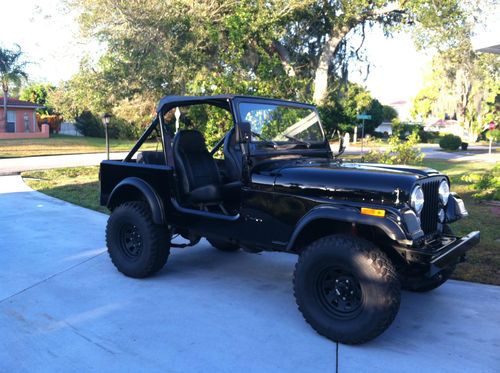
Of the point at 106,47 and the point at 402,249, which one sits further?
the point at 106,47

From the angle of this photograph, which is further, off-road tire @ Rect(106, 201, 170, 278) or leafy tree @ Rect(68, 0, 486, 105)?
leafy tree @ Rect(68, 0, 486, 105)

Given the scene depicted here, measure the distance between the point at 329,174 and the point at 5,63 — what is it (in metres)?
43.0

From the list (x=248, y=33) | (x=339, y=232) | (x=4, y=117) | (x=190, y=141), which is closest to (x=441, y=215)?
(x=339, y=232)

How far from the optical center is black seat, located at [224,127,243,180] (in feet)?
15.6

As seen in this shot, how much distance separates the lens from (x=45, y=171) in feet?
49.6

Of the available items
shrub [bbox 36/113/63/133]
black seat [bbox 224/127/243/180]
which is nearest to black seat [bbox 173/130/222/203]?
black seat [bbox 224/127/243/180]

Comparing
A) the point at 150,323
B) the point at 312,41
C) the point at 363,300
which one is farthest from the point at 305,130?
the point at 312,41

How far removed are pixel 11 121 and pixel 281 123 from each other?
42712 mm

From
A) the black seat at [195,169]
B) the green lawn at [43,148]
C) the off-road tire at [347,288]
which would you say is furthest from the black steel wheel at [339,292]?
the green lawn at [43,148]

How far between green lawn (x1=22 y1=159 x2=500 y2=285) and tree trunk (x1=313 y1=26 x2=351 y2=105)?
6478 millimetres

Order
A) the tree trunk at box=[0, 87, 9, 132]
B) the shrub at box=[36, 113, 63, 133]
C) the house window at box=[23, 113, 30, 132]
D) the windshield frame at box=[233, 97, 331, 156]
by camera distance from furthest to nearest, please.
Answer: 1. the shrub at box=[36, 113, 63, 133]
2. the house window at box=[23, 113, 30, 132]
3. the tree trunk at box=[0, 87, 9, 132]
4. the windshield frame at box=[233, 97, 331, 156]

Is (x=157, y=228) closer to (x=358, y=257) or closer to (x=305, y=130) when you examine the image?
(x=305, y=130)

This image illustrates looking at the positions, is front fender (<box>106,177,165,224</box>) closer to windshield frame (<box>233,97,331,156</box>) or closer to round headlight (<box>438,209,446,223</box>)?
windshield frame (<box>233,97,331,156</box>)

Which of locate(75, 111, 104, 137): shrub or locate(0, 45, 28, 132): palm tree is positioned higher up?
locate(0, 45, 28, 132): palm tree
